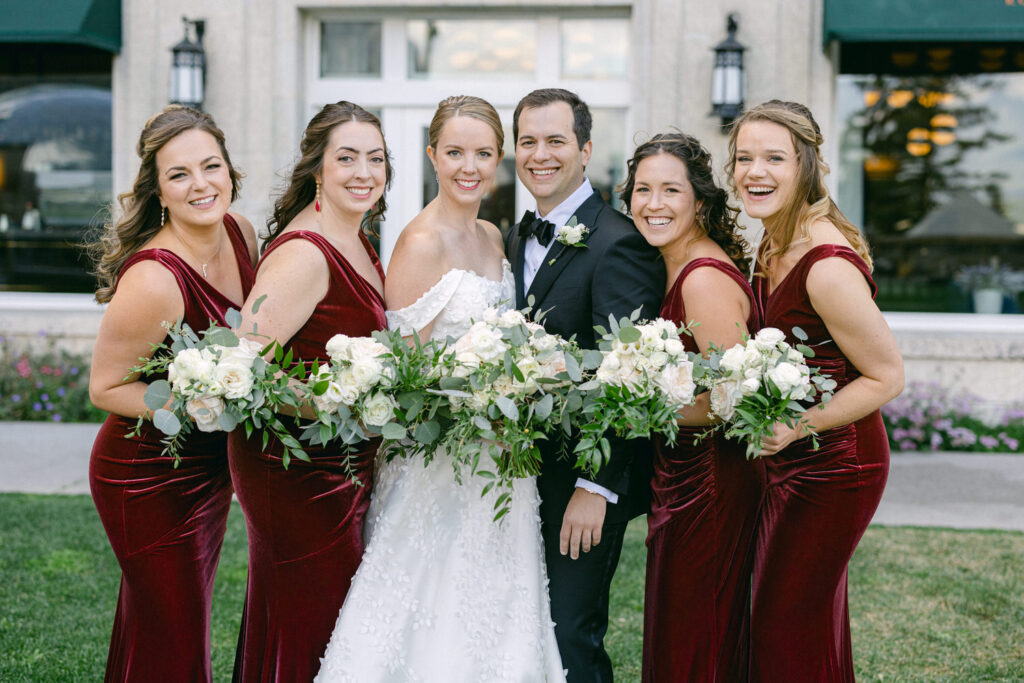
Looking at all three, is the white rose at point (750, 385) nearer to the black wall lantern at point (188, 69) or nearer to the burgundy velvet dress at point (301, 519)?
the burgundy velvet dress at point (301, 519)

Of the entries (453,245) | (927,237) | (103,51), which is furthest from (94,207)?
(927,237)

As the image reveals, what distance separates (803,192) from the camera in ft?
10.5

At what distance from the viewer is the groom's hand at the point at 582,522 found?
10.5 feet

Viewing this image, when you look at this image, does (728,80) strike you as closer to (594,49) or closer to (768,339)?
(594,49)

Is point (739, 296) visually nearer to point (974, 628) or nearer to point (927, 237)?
point (974, 628)

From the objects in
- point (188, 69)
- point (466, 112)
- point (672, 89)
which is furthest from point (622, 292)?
point (188, 69)

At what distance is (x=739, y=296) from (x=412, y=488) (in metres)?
1.30

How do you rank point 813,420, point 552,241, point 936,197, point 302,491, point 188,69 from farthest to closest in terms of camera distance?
point 936,197, point 188,69, point 552,241, point 302,491, point 813,420

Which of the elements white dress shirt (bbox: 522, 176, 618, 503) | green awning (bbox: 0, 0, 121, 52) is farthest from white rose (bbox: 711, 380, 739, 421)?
green awning (bbox: 0, 0, 121, 52)

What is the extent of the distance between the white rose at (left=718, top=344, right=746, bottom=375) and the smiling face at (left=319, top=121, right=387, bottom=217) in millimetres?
1348

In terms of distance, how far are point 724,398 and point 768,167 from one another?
0.85m

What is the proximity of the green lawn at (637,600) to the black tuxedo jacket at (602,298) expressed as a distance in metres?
1.51

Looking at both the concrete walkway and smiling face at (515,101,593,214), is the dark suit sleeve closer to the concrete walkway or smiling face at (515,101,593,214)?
smiling face at (515,101,593,214)

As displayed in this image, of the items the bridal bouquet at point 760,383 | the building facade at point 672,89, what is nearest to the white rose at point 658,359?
the bridal bouquet at point 760,383
